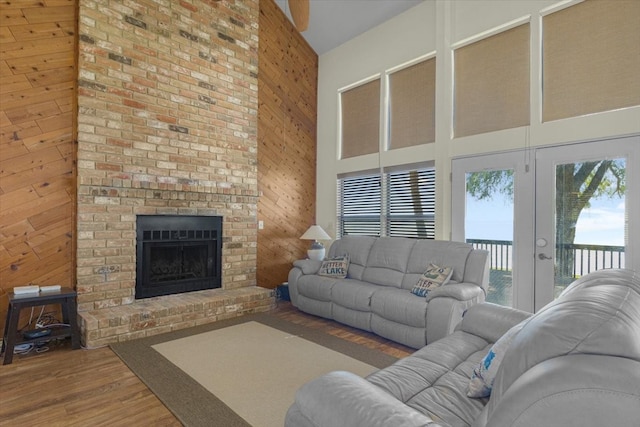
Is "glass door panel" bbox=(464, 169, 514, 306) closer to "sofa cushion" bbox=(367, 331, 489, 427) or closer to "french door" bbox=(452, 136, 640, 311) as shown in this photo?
"french door" bbox=(452, 136, 640, 311)

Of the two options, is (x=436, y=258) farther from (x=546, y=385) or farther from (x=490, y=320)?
(x=546, y=385)

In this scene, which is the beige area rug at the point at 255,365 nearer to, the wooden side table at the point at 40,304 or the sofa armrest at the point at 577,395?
the wooden side table at the point at 40,304

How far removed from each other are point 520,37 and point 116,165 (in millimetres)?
4765

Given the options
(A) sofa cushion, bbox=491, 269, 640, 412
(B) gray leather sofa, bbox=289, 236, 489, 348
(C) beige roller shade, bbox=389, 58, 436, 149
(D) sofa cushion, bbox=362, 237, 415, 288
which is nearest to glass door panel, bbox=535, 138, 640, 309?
(B) gray leather sofa, bbox=289, 236, 489, 348

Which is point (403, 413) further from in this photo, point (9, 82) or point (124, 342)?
point (9, 82)

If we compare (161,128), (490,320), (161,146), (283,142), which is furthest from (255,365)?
(283,142)

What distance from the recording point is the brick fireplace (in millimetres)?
3764

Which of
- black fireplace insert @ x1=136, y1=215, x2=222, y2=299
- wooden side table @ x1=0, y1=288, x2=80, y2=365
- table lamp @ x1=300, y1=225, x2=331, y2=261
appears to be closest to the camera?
wooden side table @ x1=0, y1=288, x2=80, y2=365

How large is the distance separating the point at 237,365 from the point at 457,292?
6.63ft

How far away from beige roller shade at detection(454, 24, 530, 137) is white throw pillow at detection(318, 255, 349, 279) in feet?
7.22

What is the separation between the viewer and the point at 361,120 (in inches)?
228

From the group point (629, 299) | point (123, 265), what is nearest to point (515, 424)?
point (629, 299)

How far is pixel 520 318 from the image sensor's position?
7.32ft

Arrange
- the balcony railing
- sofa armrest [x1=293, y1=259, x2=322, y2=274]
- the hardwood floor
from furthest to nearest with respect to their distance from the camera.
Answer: sofa armrest [x1=293, y1=259, x2=322, y2=274], the balcony railing, the hardwood floor
